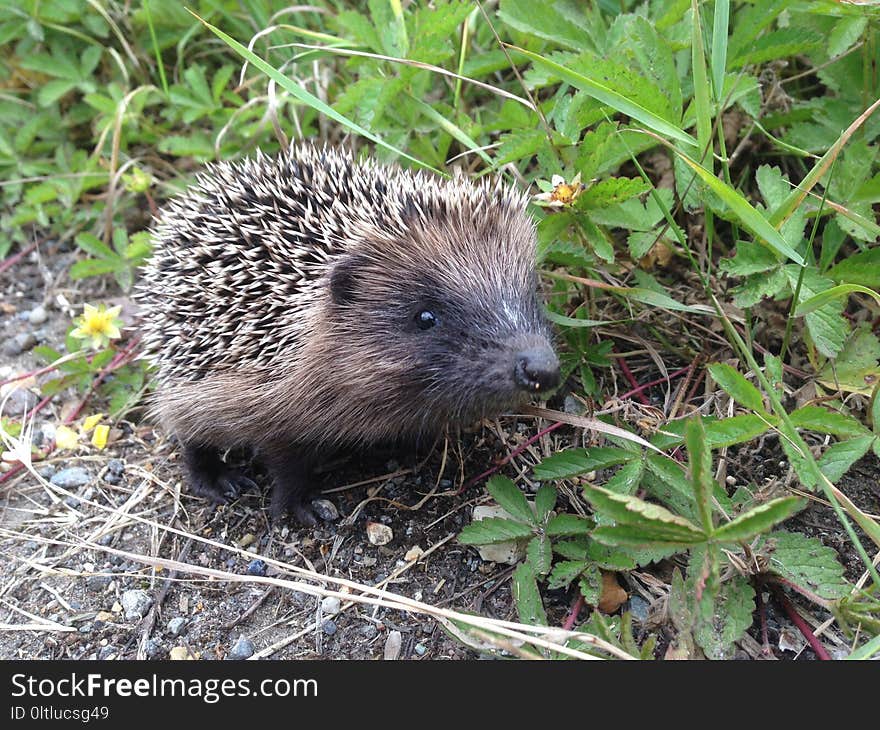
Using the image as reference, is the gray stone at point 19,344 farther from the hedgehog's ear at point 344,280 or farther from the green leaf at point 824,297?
the green leaf at point 824,297

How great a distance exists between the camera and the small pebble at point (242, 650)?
3.35 metres

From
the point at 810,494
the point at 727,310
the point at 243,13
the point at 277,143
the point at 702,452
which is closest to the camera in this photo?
the point at 702,452

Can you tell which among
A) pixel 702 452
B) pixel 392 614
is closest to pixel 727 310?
pixel 702 452

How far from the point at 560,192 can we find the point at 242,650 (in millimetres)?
2349

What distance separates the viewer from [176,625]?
3520 mm

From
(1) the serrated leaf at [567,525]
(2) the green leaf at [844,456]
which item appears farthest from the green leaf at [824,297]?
(1) the serrated leaf at [567,525]

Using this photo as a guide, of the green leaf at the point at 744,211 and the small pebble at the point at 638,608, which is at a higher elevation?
the green leaf at the point at 744,211

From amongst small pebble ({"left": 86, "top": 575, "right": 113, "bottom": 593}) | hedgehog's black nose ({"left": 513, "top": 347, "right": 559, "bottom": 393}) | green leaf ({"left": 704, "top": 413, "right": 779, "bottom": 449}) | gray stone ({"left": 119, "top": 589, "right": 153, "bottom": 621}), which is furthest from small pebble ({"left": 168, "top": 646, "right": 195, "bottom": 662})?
green leaf ({"left": 704, "top": 413, "right": 779, "bottom": 449})

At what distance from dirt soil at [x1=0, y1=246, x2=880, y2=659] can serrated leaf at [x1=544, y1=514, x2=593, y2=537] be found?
0.27 m

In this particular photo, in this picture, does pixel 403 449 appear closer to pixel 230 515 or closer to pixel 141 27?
pixel 230 515

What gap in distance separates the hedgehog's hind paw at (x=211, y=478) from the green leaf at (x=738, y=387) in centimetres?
237

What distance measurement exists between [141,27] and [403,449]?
3676mm

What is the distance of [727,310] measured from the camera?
13.0 feet

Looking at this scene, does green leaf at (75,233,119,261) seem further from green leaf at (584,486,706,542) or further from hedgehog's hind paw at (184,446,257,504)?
green leaf at (584,486,706,542)
